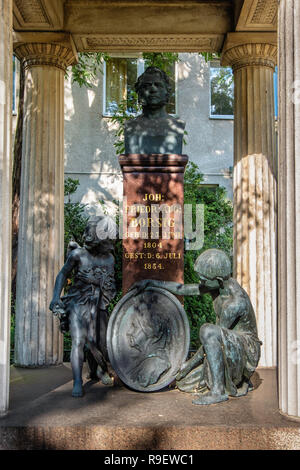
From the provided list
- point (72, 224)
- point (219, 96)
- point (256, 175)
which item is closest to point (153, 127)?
point (256, 175)

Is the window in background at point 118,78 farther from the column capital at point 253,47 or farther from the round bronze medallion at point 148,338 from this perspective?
the round bronze medallion at point 148,338

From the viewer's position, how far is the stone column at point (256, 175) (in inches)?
291

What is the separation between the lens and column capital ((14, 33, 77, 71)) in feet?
24.7

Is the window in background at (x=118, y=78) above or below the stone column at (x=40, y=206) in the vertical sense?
above

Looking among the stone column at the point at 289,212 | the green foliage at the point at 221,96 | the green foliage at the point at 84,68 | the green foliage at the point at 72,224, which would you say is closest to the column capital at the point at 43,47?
the green foliage at the point at 84,68

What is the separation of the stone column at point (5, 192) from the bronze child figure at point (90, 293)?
93cm

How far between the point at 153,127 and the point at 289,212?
2.32 m

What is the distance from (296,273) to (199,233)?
26.5ft

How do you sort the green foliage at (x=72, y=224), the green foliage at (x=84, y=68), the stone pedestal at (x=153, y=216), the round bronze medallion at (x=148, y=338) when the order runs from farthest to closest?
the green foliage at (x=84, y=68) < the green foliage at (x=72, y=224) < the stone pedestal at (x=153, y=216) < the round bronze medallion at (x=148, y=338)

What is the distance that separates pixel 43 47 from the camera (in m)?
7.55

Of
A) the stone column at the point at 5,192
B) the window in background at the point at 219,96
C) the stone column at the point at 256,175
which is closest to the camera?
the stone column at the point at 5,192

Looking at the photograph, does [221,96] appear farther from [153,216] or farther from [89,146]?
[153,216]

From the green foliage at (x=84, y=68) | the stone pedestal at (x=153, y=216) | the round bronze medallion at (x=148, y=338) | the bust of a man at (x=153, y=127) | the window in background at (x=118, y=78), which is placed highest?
the window in background at (x=118, y=78)
